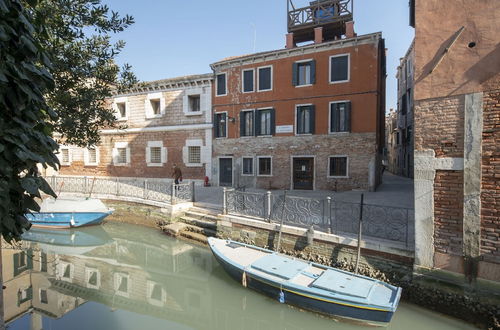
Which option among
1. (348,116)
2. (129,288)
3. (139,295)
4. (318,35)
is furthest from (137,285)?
(318,35)

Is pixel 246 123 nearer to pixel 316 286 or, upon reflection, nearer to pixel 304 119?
pixel 304 119

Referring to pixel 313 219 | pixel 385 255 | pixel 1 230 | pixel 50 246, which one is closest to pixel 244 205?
pixel 313 219

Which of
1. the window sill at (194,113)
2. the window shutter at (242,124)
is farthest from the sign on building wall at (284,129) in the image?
the window sill at (194,113)

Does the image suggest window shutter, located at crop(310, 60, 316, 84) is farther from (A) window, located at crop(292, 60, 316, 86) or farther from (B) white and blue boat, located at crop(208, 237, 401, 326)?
(B) white and blue boat, located at crop(208, 237, 401, 326)

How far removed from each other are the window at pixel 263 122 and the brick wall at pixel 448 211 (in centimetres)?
1132

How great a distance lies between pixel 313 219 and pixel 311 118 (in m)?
8.23

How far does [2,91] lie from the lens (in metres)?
1.85

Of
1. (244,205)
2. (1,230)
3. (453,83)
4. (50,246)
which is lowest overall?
(50,246)

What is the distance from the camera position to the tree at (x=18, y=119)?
1.87 meters

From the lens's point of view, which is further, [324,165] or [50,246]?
[324,165]

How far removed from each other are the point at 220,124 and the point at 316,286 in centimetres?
1354

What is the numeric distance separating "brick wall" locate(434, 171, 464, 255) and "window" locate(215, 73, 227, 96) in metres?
13.9

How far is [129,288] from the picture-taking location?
24.6 ft

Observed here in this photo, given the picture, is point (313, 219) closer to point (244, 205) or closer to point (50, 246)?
point (244, 205)
